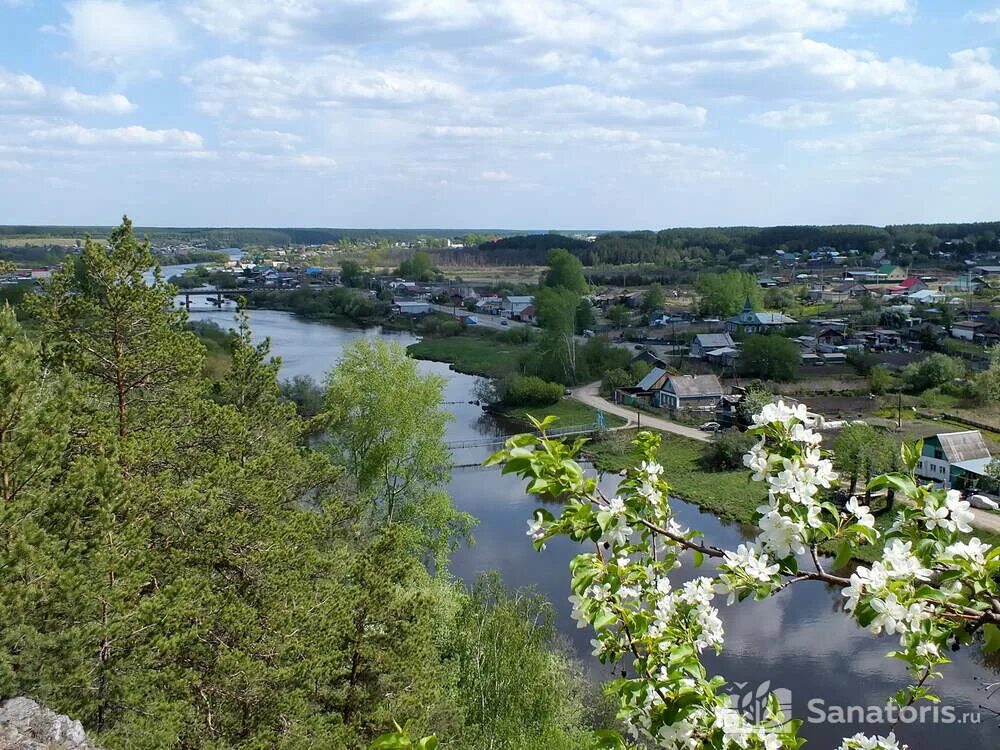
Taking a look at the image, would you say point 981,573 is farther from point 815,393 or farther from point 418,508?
point 815,393

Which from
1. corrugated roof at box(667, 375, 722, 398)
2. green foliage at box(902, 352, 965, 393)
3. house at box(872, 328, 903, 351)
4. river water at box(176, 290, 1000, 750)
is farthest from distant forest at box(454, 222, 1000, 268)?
river water at box(176, 290, 1000, 750)

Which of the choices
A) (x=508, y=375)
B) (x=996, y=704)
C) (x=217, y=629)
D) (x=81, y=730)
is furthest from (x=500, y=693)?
(x=508, y=375)

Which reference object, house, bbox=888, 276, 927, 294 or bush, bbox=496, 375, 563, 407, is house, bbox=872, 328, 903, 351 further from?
house, bbox=888, 276, 927, 294

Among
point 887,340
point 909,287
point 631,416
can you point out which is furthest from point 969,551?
point 909,287

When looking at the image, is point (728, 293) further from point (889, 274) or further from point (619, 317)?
point (889, 274)

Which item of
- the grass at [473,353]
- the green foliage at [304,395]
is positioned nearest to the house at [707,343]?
the grass at [473,353]
